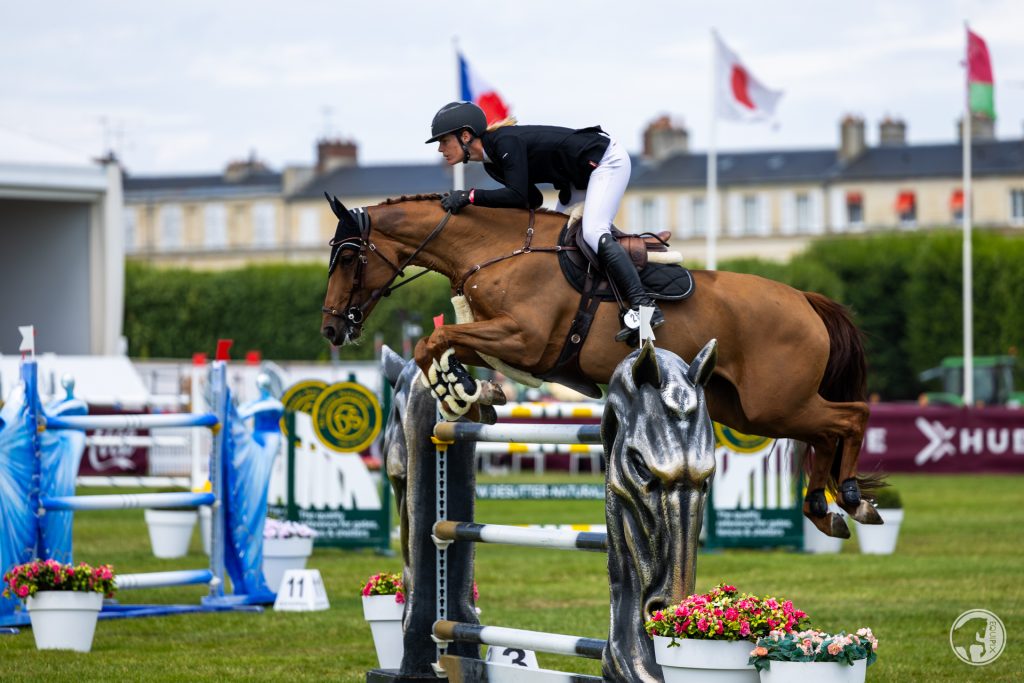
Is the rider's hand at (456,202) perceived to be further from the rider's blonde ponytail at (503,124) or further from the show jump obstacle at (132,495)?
the show jump obstacle at (132,495)

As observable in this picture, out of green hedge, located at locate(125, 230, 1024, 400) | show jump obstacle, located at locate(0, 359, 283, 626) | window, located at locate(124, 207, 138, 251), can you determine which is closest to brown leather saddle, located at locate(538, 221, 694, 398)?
show jump obstacle, located at locate(0, 359, 283, 626)

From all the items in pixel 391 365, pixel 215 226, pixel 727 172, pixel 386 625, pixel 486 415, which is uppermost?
pixel 727 172

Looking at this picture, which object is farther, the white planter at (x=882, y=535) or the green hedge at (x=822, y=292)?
the green hedge at (x=822, y=292)

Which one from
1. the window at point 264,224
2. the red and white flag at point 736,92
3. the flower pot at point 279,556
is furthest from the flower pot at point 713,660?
the window at point 264,224

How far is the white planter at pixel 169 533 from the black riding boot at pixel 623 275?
27.1 ft

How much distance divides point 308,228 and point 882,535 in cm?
6276

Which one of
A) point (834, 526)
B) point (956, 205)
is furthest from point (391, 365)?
point (956, 205)

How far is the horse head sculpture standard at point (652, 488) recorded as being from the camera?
489cm

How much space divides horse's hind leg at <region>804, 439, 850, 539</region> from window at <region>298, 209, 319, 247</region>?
2686 inches

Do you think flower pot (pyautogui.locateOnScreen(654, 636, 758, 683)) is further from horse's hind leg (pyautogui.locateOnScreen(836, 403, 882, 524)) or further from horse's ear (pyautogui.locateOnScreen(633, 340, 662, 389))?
horse's hind leg (pyautogui.locateOnScreen(836, 403, 882, 524))

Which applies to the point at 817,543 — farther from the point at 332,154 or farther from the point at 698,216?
the point at 332,154

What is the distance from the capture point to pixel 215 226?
76000 millimetres

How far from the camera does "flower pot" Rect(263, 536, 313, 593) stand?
10812mm

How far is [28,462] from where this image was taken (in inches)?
351
